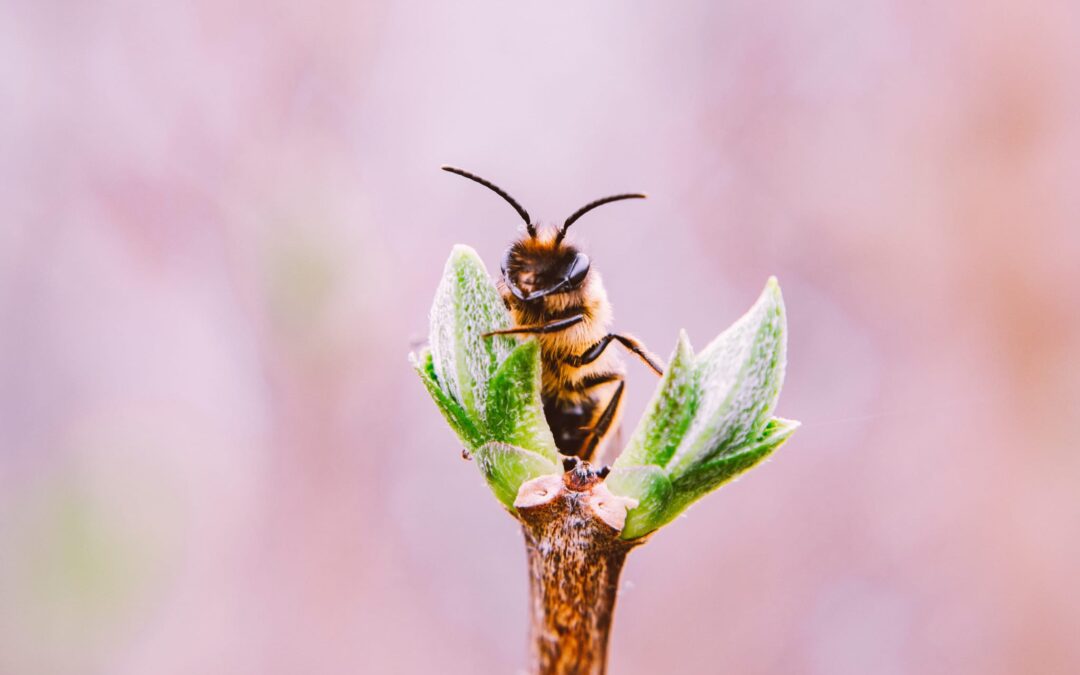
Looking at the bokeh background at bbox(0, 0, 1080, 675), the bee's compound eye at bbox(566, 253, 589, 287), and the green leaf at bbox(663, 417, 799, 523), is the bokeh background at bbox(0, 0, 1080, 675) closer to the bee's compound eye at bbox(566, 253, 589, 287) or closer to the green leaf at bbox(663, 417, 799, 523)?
the bee's compound eye at bbox(566, 253, 589, 287)

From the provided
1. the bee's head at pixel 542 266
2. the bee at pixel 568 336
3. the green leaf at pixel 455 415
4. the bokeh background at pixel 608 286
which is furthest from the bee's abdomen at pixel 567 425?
the bokeh background at pixel 608 286

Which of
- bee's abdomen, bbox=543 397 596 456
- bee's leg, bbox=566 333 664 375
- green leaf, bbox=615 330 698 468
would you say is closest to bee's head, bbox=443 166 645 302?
bee's leg, bbox=566 333 664 375

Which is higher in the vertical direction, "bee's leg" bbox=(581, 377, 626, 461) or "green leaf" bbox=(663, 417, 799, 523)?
"green leaf" bbox=(663, 417, 799, 523)

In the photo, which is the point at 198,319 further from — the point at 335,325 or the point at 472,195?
the point at 472,195

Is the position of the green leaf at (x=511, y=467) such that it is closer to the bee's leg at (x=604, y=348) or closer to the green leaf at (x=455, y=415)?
the green leaf at (x=455, y=415)

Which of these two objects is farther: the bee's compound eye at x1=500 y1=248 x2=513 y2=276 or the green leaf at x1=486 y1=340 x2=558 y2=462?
the bee's compound eye at x1=500 y1=248 x2=513 y2=276

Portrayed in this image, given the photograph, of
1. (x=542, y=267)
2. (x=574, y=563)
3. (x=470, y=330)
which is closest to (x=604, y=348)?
(x=542, y=267)

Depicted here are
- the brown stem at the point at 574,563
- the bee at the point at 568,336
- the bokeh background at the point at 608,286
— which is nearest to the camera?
the brown stem at the point at 574,563
